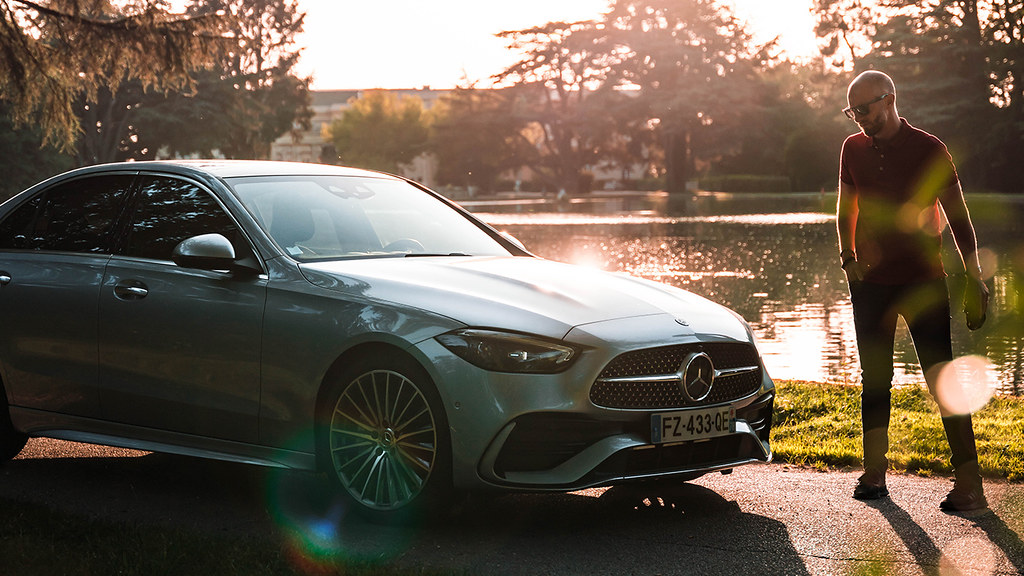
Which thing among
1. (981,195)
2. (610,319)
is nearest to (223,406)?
(610,319)

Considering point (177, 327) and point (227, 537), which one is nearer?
point (227, 537)

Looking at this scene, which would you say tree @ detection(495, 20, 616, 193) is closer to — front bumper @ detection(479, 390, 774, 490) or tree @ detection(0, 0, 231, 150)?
tree @ detection(0, 0, 231, 150)

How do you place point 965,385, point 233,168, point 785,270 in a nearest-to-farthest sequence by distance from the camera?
point 233,168, point 965,385, point 785,270

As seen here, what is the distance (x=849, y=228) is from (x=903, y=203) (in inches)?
12.2

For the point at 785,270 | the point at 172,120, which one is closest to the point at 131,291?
the point at 785,270

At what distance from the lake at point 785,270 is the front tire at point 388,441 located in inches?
225

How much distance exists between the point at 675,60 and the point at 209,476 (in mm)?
74036

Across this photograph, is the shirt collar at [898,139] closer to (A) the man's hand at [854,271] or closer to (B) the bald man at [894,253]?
(B) the bald man at [894,253]

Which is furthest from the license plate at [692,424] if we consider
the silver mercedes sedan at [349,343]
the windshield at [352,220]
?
the windshield at [352,220]

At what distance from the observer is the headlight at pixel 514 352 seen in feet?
16.3

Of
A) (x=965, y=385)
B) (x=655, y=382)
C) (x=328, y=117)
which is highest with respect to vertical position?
(x=328, y=117)

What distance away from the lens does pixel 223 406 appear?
5.74 m

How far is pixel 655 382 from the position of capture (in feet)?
16.8

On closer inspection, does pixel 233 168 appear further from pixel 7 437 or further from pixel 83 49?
pixel 83 49
